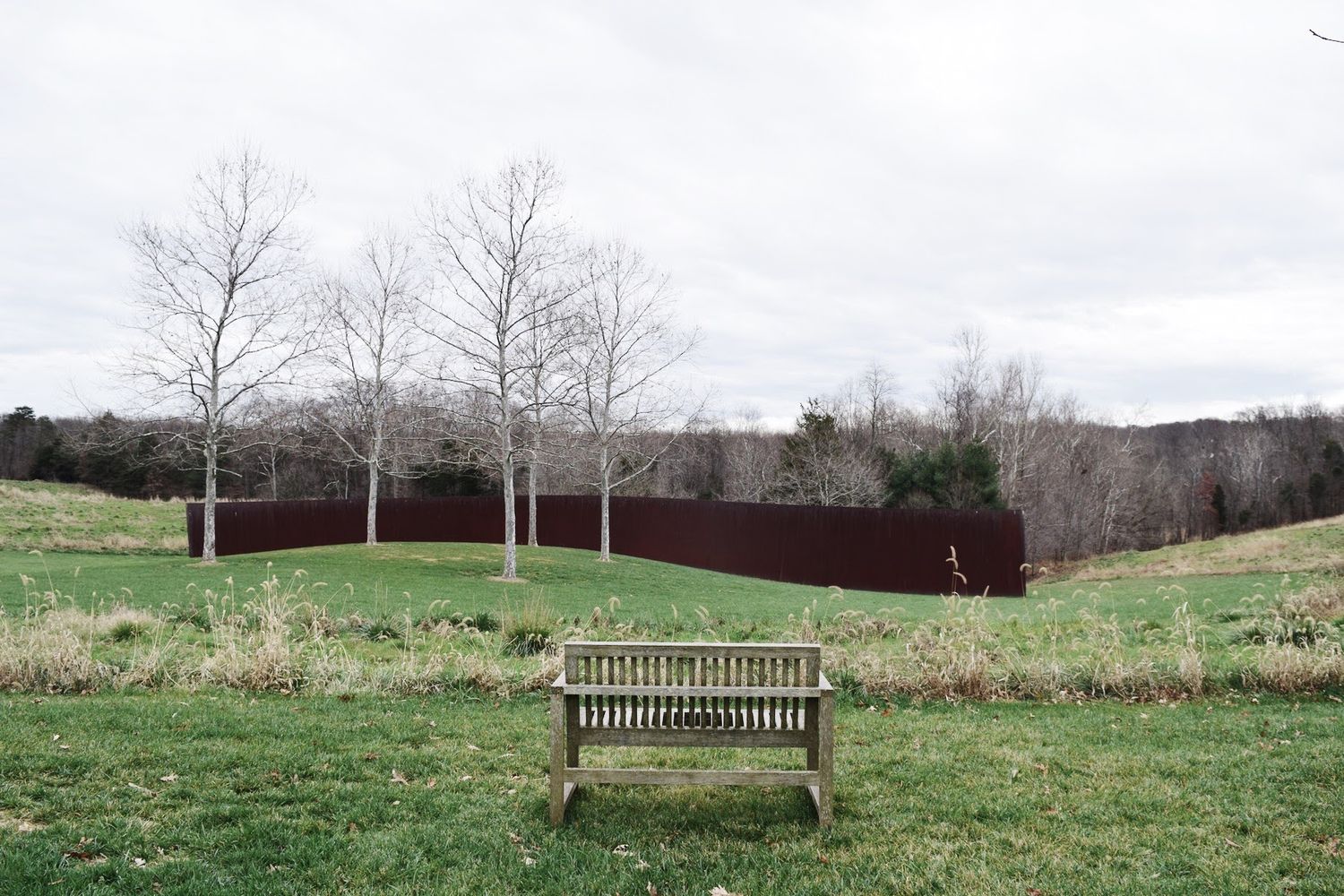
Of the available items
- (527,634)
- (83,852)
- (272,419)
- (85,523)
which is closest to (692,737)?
(83,852)

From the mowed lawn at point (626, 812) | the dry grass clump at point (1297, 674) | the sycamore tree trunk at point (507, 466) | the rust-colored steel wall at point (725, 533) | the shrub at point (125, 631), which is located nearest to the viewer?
the mowed lawn at point (626, 812)

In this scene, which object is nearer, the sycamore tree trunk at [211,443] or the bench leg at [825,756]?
the bench leg at [825,756]

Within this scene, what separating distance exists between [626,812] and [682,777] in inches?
16.9

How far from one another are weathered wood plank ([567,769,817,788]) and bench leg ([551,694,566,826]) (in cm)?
6

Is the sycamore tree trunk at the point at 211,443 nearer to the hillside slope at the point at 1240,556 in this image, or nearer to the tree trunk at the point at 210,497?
the tree trunk at the point at 210,497

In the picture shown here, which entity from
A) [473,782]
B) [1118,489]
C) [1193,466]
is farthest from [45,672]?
[1193,466]

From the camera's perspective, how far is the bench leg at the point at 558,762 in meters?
4.05

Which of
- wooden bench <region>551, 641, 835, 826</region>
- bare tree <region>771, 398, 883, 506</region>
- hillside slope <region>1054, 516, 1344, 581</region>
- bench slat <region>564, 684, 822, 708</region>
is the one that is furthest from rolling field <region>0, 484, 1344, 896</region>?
bare tree <region>771, 398, 883, 506</region>

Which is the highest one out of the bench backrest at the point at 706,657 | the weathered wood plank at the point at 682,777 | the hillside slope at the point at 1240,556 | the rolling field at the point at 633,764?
the bench backrest at the point at 706,657

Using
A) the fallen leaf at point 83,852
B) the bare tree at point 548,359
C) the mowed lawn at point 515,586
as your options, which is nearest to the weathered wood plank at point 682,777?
the fallen leaf at point 83,852

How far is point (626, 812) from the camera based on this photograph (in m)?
4.25

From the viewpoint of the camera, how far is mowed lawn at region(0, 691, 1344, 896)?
346 cm

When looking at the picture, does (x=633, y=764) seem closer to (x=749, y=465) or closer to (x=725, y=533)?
(x=725, y=533)

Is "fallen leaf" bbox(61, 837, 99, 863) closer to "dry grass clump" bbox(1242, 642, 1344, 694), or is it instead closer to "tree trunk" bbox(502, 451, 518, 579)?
"dry grass clump" bbox(1242, 642, 1344, 694)
